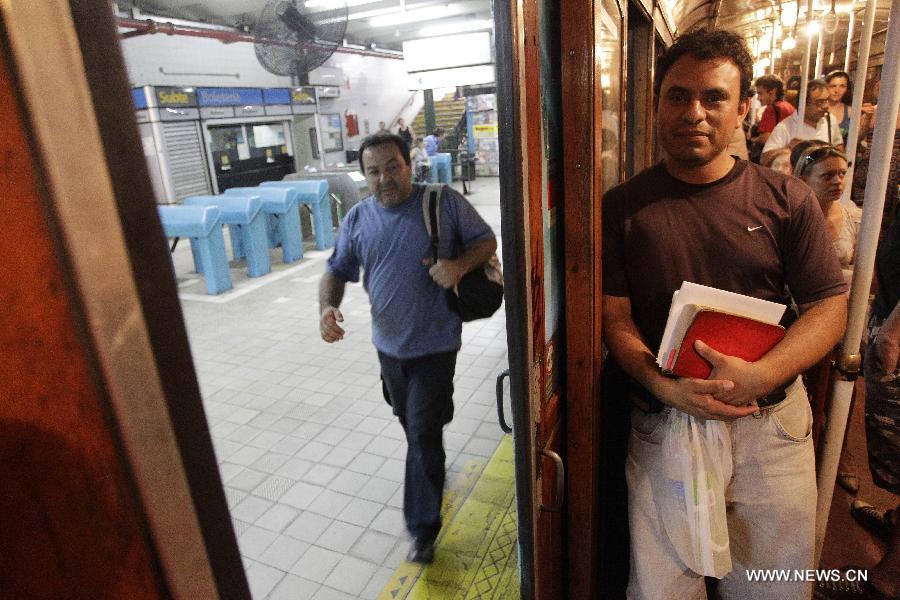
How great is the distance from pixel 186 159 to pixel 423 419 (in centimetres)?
1056

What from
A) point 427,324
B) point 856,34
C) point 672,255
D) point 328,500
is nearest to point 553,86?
point 672,255

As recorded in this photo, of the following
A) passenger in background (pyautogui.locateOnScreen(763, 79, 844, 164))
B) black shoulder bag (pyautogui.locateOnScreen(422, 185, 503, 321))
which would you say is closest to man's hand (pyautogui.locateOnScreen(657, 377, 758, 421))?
black shoulder bag (pyautogui.locateOnScreen(422, 185, 503, 321))

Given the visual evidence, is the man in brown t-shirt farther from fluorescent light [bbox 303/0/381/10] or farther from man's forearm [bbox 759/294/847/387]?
fluorescent light [bbox 303/0/381/10]

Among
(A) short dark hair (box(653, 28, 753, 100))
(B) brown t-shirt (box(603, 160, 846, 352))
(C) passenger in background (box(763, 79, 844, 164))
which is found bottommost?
(B) brown t-shirt (box(603, 160, 846, 352))

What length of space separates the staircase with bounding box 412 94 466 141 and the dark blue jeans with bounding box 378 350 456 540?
778 inches

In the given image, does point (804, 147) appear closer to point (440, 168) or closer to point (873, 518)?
point (873, 518)

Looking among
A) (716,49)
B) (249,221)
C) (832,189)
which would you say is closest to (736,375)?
(716,49)

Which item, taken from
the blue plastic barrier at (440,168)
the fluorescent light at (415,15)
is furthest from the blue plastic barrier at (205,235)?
the fluorescent light at (415,15)

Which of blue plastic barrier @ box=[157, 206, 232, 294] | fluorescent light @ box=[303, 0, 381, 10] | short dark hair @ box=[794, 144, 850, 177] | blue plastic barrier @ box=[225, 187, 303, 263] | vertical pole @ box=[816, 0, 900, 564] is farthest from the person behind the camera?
blue plastic barrier @ box=[225, 187, 303, 263]

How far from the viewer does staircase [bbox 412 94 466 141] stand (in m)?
21.3

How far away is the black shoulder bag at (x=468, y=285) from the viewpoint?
98.3 inches

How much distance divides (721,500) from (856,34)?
41.7 ft

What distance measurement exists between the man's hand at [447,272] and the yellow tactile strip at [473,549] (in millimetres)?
1447

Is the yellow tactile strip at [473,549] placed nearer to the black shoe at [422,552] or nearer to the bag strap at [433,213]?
the black shoe at [422,552]
